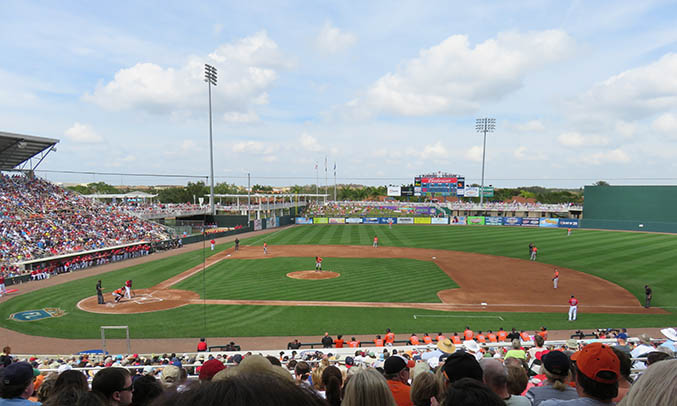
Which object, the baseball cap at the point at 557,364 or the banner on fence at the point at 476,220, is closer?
the baseball cap at the point at 557,364

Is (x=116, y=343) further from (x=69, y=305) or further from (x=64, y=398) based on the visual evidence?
(x=64, y=398)

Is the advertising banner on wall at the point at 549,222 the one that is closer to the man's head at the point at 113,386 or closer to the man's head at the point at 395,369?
the man's head at the point at 395,369

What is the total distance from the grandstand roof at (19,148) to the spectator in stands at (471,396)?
42.9 meters

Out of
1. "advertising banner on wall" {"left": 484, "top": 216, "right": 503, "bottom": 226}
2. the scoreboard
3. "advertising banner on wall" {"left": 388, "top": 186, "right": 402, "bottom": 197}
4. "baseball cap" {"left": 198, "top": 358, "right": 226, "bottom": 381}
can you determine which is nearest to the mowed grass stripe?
"baseball cap" {"left": 198, "top": 358, "right": 226, "bottom": 381}

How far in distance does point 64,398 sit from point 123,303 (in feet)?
70.9

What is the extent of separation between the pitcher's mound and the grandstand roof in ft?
95.0

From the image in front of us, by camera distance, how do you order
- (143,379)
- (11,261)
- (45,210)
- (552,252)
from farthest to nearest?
(552,252) → (45,210) → (11,261) → (143,379)

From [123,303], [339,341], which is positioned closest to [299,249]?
[123,303]

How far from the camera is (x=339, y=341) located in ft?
45.3

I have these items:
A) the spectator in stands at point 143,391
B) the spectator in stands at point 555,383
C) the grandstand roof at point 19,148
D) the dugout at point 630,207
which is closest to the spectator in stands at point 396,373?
the spectator in stands at point 555,383

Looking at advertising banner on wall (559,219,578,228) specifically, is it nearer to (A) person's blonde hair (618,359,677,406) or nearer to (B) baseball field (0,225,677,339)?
(B) baseball field (0,225,677,339)

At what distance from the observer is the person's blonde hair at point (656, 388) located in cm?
153

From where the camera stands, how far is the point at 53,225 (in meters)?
32.6

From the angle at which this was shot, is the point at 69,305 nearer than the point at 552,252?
Yes
